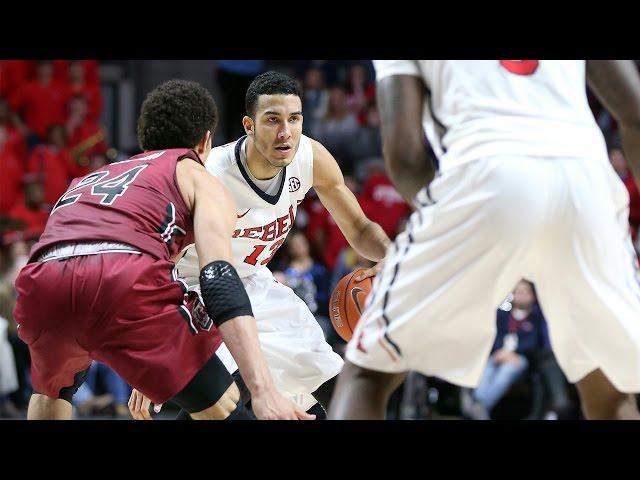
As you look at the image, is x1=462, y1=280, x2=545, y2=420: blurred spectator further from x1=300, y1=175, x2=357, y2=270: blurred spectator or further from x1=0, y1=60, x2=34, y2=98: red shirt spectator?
x1=0, y1=60, x2=34, y2=98: red shirt spectator

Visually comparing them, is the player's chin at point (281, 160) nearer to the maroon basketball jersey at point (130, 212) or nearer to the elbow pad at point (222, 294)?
the maroon basketball jersey at point (130, 212)

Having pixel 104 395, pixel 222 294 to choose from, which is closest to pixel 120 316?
pixel 222 294

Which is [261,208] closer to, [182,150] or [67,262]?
[182,150]

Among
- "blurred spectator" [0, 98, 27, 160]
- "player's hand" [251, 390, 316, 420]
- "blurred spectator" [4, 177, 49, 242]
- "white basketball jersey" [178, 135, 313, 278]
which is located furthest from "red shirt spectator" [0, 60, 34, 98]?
"player's hand" [251, 390, 316, 420]

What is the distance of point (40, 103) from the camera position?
11.1m

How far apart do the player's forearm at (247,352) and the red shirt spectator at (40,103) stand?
8344mm

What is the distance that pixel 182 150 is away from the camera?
156 inches

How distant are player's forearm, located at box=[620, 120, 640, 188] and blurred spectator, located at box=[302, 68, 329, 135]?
7.96m

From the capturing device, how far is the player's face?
188 inches

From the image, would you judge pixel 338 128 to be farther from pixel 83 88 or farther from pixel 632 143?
pixel 632 143

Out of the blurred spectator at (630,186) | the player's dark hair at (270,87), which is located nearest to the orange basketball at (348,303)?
the player's dark hair at (270,87)

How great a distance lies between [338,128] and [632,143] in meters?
7.94
